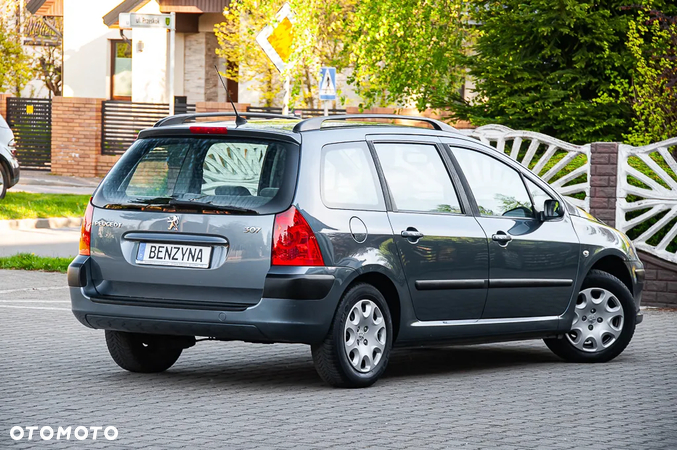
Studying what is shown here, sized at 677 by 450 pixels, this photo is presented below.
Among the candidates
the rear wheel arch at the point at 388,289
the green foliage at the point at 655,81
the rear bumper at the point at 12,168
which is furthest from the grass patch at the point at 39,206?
the rear wheel arch at the point at 388,289

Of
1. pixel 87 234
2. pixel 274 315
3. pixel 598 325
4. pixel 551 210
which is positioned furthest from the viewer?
pixel 598 325

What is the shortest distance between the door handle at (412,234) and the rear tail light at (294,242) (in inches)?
31.1

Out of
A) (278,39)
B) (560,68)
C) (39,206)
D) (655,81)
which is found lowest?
(39,206)

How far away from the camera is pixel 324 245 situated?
8.00 m

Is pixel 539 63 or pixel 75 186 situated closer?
pixel 539 63

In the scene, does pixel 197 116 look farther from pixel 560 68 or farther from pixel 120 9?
pixel 120 9

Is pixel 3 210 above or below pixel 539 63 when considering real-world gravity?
below

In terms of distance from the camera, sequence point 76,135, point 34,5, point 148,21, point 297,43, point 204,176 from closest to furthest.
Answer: point 204,176
point 148,21
point 297,43
point 76,135
point 34,5

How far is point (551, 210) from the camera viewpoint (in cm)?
961

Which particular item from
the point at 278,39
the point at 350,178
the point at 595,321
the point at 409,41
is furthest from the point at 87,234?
the point at 409,41

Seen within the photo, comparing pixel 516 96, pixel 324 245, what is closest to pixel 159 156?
pixel 324 245

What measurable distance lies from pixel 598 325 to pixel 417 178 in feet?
6.86

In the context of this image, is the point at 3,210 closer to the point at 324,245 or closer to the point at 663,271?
the point at 663,271

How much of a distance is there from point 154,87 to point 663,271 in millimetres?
26138
